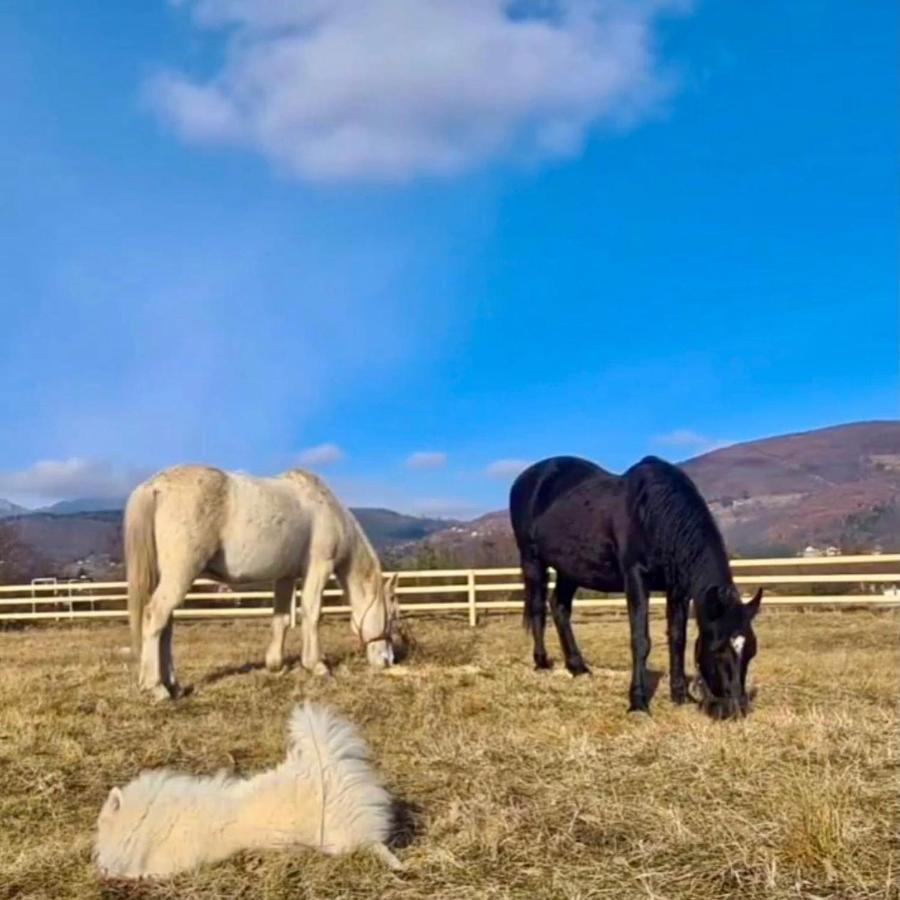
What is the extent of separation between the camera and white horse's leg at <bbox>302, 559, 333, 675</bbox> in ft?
29.4

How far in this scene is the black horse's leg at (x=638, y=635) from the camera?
21.2 ft

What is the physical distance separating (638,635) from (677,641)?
0.29m

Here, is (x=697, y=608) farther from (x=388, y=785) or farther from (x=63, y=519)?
(x=63, y=519)

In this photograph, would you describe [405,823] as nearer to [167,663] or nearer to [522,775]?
[522,775]

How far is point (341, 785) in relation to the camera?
11.1ft

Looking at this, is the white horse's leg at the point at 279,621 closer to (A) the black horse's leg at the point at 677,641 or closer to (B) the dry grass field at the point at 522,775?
(B) the dry grass field at the point at 522,775

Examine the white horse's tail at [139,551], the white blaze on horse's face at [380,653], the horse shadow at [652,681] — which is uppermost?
the white horse's tail at [139,551]

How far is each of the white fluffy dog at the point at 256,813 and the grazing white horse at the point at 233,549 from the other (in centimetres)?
426

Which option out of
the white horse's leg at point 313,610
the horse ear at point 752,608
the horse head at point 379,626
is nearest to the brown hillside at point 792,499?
the horse head at point 379,626

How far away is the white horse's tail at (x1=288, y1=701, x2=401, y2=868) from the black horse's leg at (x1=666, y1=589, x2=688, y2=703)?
3.60 metres

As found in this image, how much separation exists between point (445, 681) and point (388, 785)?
3.60 meters

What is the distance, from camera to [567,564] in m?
8.20

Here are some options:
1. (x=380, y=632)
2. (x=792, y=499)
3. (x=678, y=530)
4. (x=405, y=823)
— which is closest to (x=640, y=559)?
(x=678, y=530)

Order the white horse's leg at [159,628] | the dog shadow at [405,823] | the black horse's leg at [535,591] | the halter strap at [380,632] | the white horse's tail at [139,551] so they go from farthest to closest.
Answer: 1. the halter strap at [380,632]
2. the black horse's leg at [535,591]
3. the white horse's tail at [139,551]
4. the white horse's leg at [159,628]
5. the dog shadow at [405,823]
